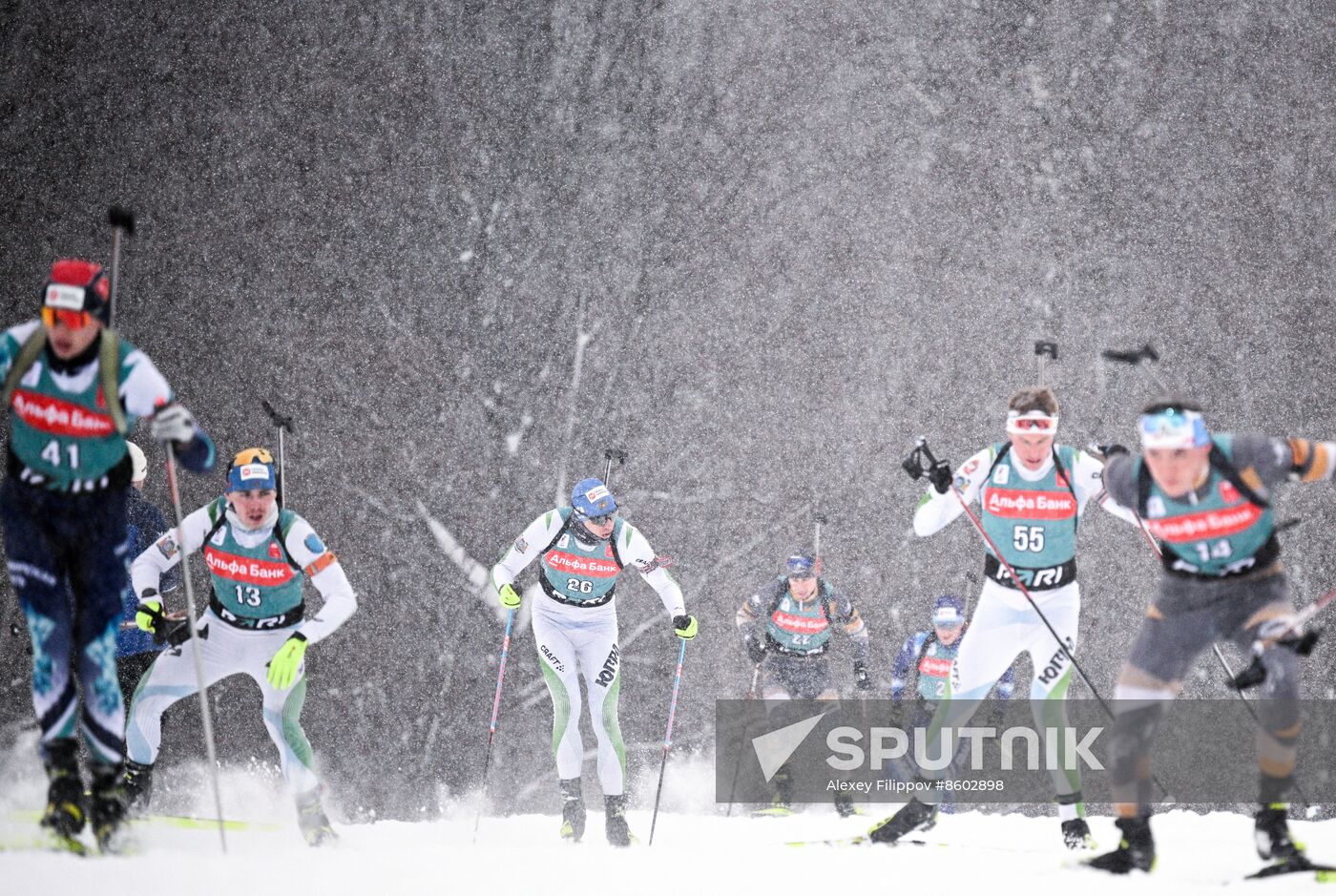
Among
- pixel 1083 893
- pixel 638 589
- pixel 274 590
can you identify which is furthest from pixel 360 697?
pixel 1083 893

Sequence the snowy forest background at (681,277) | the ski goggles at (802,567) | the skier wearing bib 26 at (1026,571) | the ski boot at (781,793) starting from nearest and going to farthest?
the skier wearing bib 26 at (1026,571) < the ski goggles at (802,567) < the ski boot at (781,793) < the snowy forest background at (681,277)

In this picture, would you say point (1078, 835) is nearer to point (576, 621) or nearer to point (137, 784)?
point (576, 621)

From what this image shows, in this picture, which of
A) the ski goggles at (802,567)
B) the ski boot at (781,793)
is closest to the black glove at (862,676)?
the ski goggles at (802,567)

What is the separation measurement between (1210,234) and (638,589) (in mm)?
6400

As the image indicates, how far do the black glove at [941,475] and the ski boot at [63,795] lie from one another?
3.34 metres

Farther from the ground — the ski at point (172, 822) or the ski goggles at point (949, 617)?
the ski goggles at point (949, 617)

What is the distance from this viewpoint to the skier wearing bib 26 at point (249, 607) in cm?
459

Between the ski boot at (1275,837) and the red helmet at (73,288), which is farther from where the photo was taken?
the ski boot at (1275,837)

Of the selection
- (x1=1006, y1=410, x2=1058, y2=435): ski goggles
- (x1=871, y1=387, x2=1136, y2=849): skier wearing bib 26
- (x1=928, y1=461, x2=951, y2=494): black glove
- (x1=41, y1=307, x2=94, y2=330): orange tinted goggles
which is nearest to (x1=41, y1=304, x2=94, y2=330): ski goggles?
(x1=41, y1=307, x2=94, y2=330): orange tinted goggles

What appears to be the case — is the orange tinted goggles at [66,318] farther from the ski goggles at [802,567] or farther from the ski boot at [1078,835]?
the ski goggles at [802,567]

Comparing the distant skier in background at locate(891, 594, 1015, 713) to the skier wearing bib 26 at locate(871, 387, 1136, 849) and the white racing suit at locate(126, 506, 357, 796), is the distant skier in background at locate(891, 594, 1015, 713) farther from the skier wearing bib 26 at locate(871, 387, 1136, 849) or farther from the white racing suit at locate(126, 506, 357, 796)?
the white racing suit at locate(126, 506, 357, 796)

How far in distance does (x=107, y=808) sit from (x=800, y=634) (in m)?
5.27

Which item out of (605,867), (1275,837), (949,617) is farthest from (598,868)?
(949,617)

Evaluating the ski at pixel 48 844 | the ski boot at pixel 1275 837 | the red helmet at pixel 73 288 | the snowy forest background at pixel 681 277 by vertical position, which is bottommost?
the ski at pixel 48 844
